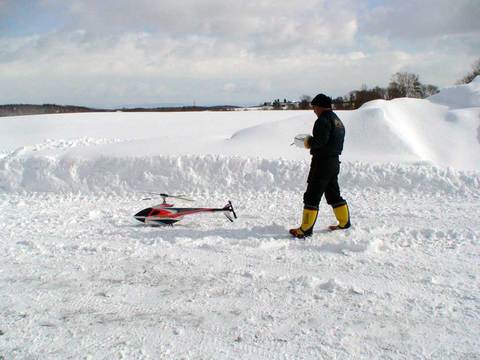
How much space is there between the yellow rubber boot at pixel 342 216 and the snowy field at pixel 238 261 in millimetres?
141

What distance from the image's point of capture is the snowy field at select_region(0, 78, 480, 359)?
315 centimetres

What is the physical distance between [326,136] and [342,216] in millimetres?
1240

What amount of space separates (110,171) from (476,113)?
38.7 feet

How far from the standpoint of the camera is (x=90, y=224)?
21.4 feet

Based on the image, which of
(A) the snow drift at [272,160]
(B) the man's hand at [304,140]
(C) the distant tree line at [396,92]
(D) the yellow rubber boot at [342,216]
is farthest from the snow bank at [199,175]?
(C) the distant tree line at [396,92]

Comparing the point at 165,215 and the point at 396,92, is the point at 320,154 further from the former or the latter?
the point at 396,92

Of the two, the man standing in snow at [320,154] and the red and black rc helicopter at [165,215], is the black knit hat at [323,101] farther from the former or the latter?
the red and black rc helicopter at [165,215]

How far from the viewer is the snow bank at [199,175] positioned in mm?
8172

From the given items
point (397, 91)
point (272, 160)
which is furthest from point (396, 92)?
point (272, 160)

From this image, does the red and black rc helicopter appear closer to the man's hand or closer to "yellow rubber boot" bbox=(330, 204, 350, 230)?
the man's hand

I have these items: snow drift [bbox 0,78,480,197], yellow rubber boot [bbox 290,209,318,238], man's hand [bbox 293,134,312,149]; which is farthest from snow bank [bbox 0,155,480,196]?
yellow rubber boot [bbox 290,209,318,238]

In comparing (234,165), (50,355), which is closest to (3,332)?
(50,355)

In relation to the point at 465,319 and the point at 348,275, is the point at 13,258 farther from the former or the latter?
the point at 465,319

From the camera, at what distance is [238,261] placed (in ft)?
15.3
